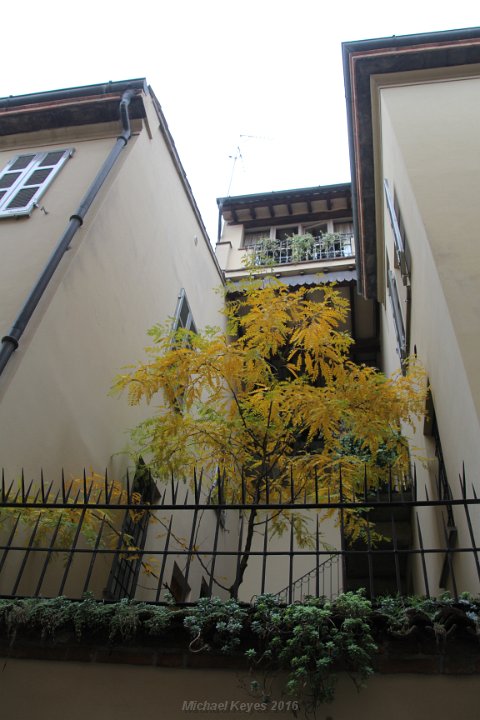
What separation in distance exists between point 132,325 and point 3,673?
19.4 ft

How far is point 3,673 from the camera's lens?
3900 mm

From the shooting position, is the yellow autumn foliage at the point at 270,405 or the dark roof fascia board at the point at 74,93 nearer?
the yellow autumn foliage at the point at 270,405

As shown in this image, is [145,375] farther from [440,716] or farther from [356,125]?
[356,125]

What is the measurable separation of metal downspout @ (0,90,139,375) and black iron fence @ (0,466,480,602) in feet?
4.74

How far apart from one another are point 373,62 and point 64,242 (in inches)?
232

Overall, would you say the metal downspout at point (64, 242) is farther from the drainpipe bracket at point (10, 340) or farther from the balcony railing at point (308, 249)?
the balcony railing at point (308, 249)

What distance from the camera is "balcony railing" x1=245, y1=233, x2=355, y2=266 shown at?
684 inches

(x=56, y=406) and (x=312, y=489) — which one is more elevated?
(x=56, y=406)

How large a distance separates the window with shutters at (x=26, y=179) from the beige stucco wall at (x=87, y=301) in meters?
0.18

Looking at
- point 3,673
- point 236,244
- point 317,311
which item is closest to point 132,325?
point 317,311

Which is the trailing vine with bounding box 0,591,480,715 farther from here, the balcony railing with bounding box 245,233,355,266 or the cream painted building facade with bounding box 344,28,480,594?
the balcony railing with bounding box 245,233,355,266

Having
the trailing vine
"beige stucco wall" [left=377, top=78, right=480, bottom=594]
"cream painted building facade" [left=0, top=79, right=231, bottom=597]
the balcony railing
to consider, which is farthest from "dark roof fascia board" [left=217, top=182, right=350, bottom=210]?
the trailing vine

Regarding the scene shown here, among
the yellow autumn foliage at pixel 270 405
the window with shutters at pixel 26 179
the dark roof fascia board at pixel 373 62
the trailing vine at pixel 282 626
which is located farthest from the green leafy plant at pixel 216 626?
the dark roof fascia board at pixel 373 62

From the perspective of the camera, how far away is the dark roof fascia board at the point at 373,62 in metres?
8.98
